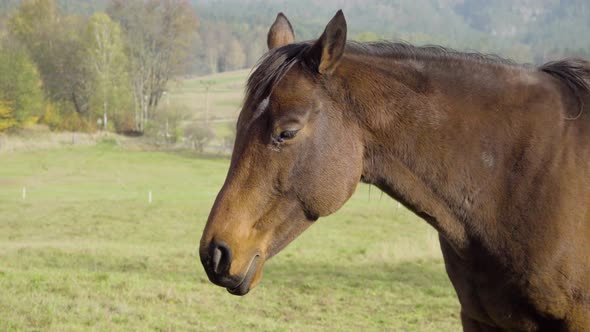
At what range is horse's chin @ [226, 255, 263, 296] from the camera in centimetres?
286

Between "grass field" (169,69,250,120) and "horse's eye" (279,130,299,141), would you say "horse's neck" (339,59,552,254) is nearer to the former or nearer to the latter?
"horse's eye" (279,130,299,141)

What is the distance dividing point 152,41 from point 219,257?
75.6 meters

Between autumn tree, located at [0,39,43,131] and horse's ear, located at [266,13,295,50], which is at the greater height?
horse's ear, located at [266,13,295,50]

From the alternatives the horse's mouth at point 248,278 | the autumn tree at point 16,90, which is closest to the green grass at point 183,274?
the horse's mouth at point 248,278

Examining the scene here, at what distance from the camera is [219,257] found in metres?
2.77

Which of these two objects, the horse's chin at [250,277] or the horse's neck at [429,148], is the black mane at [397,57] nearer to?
the horse's neck at [429,148]

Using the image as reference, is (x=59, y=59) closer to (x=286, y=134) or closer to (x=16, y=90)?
(x=16, y=90)

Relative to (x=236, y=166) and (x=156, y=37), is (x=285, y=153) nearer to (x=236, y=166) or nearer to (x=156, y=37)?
(x=236, y=166)

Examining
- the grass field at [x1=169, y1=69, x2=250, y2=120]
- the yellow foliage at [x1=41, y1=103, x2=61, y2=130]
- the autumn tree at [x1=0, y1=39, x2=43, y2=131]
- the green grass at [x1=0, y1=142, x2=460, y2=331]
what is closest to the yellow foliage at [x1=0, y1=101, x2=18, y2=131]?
the autumn tree at [x1=0, y1=39, x2=43, y2=131]

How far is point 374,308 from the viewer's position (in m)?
10.0

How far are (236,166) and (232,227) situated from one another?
299 mm

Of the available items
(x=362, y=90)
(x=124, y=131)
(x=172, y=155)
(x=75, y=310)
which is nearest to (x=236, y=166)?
(x=362, y=90)

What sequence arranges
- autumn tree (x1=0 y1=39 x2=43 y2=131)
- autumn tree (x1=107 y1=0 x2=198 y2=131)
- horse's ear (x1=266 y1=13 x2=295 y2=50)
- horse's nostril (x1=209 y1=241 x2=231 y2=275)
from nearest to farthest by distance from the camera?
horse's nostril (x1=209 y1=241 x2=231 y2=275) < horse's ear (x1=266 y1=13 x2=295 y2=50) < autumn tree (x1=0 y1=39 x2=43 y2=131) < autumn tree (x1=107 y1=0 x2=198 y2=131)

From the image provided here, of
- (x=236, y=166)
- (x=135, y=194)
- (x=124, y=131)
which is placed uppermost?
(x=236, y=166)
